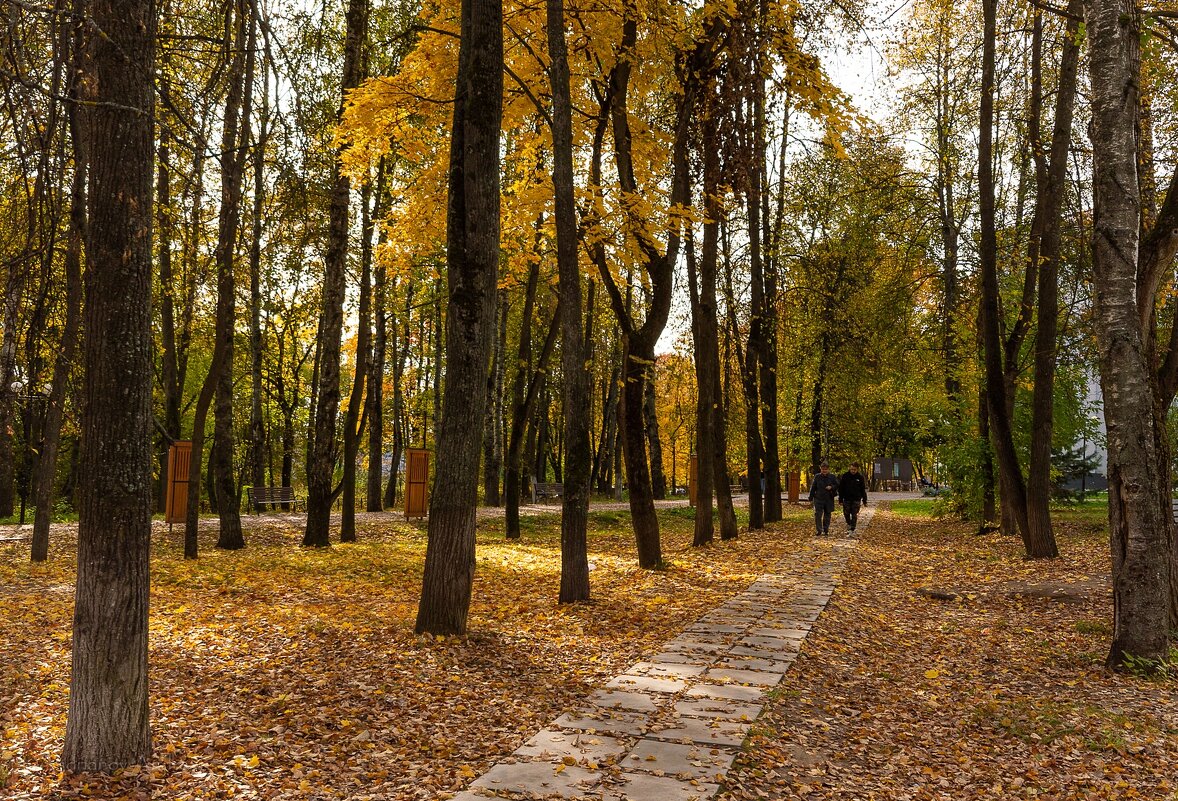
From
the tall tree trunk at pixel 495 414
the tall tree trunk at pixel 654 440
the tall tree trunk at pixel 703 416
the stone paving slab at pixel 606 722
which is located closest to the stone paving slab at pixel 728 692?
the stone paving slab at pixel 606 722

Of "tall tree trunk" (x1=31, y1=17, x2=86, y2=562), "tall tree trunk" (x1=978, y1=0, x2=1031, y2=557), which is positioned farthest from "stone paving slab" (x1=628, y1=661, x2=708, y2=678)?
Result: "tall tree trunk" (x1=978, y1=0, x2=1031, y2=557)

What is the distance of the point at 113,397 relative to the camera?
→ 446cm

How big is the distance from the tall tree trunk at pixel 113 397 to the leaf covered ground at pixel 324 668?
1.60ft

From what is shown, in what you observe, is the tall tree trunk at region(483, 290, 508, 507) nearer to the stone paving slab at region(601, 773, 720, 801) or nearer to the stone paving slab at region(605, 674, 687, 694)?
the stone paving slab at region(605, 674, 687, 694)

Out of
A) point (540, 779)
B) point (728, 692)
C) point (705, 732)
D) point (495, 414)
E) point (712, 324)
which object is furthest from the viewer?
point (495, 414)

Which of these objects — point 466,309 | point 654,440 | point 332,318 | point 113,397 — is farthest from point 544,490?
point 113,397

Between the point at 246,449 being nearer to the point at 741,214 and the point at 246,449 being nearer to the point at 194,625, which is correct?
the point at 741,214

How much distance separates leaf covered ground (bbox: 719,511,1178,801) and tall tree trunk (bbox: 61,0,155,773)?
347cm

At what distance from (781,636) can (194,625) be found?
19.2 feet

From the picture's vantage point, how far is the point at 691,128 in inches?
554

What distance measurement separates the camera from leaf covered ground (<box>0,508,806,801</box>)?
15.5 feet

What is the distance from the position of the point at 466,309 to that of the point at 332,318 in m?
7.81

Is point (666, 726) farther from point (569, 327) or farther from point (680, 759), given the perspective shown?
point (569, 327)

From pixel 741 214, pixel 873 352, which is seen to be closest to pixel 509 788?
pixel 741 214
